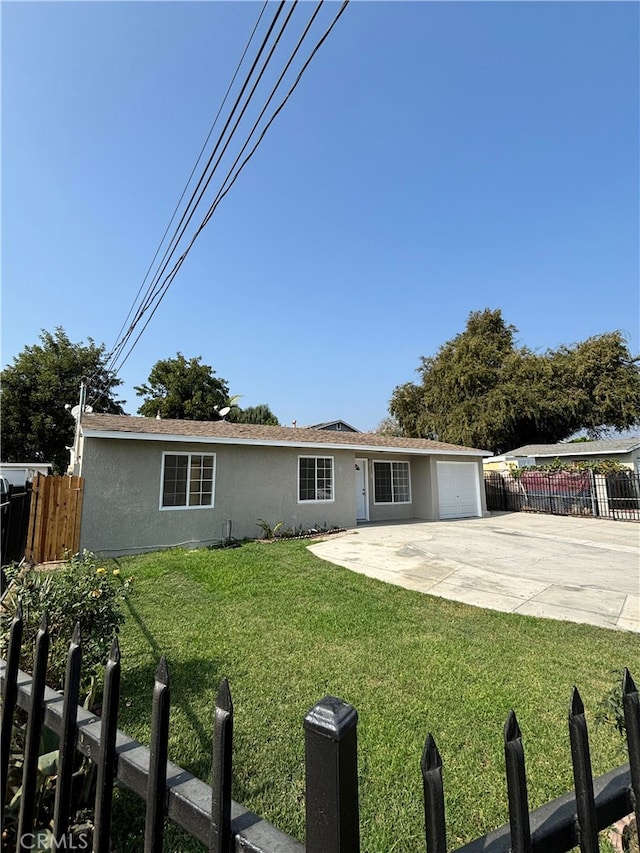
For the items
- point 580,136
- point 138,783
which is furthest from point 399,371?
point 138,783

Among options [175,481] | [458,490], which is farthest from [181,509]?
[458,490]

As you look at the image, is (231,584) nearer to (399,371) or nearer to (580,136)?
(580,136)

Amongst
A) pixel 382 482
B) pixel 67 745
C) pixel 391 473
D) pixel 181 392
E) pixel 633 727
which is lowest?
pixel 67 745

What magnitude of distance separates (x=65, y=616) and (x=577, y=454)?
83.5ft

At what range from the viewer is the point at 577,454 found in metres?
22.3

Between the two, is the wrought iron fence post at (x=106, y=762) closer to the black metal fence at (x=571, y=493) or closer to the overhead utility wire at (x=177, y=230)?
the overhead utility wire at (x=177, y=230)

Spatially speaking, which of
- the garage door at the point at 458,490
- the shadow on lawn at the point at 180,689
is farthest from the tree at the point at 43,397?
the shadow on lawn at the point at 180,689

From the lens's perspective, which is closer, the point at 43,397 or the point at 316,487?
the point at 316,487

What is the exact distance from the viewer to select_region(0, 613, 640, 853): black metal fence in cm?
74

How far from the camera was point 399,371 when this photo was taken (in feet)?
124

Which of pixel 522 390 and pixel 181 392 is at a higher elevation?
pixel 181 392

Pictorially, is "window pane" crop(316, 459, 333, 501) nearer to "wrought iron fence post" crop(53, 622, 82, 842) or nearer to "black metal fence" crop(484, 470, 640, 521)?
"black metal fence" crop(484, 470, 640, 521)

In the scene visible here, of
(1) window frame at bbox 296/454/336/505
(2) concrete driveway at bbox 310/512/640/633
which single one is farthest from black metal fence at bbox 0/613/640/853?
(1) window frame at bbox 296/454/336/505

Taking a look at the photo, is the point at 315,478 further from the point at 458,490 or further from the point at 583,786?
the point at 583,786
